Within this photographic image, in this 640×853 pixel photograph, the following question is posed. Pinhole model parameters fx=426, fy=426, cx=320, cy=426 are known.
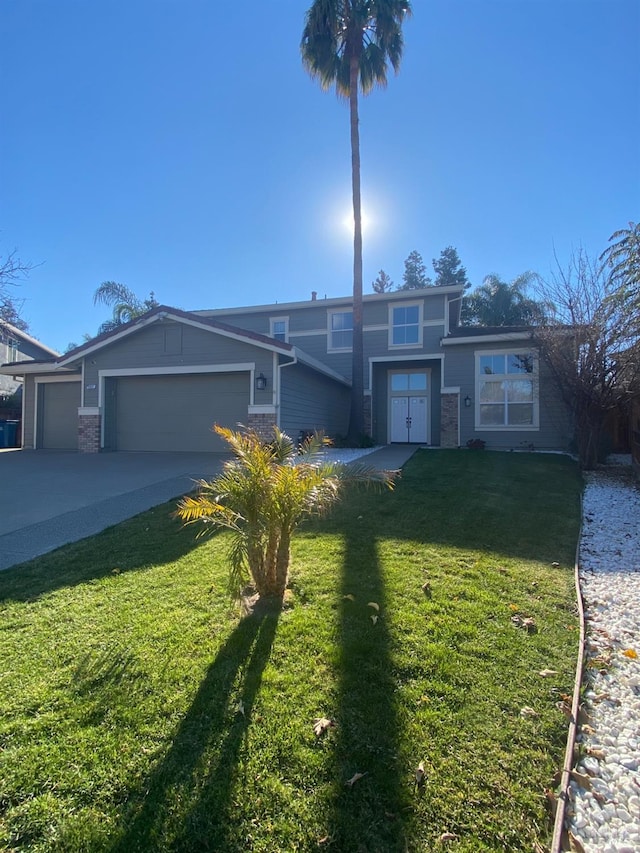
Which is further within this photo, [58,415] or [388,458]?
[58,415]

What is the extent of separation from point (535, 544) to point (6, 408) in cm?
2198

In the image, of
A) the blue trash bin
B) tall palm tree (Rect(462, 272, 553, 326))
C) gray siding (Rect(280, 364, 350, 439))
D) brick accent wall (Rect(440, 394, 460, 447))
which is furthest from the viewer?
tall palm tree (Rect(462, 272, 553, 326))

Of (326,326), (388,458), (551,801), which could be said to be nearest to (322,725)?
(551,801)

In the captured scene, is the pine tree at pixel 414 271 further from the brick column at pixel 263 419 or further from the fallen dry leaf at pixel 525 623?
the fallen dry leaf at pixel 525 623

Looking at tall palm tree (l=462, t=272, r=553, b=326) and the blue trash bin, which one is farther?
tall palm tree (l=462, t=272, r=553, b=326)

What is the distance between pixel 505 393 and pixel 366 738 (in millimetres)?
13618

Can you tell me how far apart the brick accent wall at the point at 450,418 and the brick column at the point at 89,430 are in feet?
36.3

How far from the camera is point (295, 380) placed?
1243 centimetres

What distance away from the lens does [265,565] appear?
354cm

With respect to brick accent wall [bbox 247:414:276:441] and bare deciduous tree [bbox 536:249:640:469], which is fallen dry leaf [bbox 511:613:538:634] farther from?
brick accent wall [bbox 247:414:276:441]

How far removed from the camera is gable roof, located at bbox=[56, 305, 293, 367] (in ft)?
36.9

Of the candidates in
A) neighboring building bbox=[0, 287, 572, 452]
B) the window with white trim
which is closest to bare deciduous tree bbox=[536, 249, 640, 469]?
neighboring building bbox=[0, 287, 572, 452]

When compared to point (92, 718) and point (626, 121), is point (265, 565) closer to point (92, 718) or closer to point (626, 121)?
point (92, 718)

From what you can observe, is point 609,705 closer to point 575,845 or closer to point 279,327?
point 575,845
